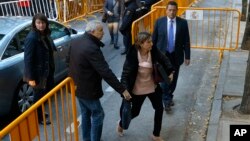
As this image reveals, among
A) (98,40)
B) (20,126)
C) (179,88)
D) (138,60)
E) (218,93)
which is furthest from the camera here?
(179,88)

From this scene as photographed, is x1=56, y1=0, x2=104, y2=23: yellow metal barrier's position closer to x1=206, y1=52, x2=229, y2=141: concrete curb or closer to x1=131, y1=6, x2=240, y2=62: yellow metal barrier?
x1=131, y1=6, x2=240, y2=62: yellow metal barrier

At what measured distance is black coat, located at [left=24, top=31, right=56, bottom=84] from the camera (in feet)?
18.6

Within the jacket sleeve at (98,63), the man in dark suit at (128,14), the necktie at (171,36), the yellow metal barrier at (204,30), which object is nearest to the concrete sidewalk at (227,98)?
the yellow metal barrier at (204,30)

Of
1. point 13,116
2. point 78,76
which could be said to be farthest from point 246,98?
point 13,116

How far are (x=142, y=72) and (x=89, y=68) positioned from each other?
0.81m

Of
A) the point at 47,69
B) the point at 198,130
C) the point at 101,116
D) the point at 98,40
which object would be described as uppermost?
the point at 98,40

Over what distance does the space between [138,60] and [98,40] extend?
2.22 feet

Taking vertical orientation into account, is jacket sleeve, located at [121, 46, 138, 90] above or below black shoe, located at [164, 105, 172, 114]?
above

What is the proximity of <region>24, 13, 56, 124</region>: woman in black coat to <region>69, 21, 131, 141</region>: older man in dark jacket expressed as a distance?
106 centimetres

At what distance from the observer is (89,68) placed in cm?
470

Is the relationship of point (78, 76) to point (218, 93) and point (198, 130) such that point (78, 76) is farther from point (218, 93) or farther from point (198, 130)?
point (218, 93)

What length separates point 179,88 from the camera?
25.1 feet

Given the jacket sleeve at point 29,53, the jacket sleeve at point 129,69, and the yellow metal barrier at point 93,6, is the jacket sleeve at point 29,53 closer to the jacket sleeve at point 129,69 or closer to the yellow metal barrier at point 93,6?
the jacket sleeve at point 129,69

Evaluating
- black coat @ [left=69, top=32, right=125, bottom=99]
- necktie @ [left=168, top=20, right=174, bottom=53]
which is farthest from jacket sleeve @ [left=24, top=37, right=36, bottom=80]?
necktie @ [left=168, top=20, right=174, bottom=53]
